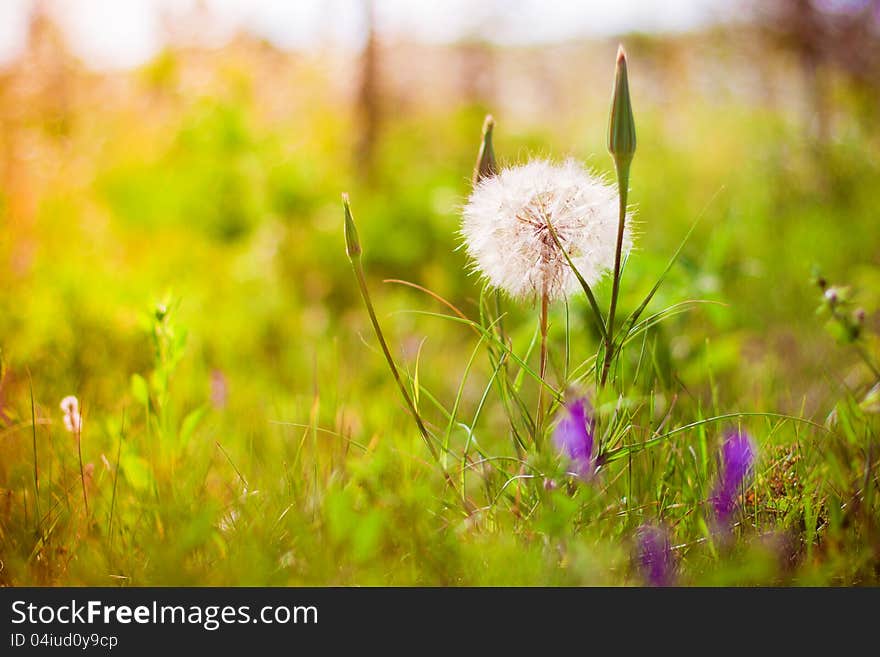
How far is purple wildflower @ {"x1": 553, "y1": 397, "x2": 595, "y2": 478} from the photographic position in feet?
3.70

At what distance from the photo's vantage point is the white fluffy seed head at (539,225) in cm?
116

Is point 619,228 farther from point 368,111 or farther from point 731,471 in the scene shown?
point 368,111

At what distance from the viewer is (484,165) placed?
117 cm

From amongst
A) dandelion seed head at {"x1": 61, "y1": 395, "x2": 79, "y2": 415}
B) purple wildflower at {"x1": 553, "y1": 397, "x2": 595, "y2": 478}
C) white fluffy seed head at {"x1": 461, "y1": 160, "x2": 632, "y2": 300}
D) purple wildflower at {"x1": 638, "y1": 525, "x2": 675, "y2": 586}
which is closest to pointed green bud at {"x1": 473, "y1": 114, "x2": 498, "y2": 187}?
white fluffy seed head at {"x1": 461, "y1": 160, "x2": 632, "y2": 300}

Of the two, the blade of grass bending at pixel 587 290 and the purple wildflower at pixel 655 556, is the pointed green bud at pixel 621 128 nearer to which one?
the blade of grass bending at pixel 587 290

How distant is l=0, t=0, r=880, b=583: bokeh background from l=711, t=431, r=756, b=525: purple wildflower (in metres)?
0.36

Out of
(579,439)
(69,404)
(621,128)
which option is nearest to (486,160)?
(621,128)

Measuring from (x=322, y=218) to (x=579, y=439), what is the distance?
110 inches

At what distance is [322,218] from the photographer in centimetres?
368

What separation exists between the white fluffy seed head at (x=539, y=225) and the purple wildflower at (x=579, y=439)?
20cm

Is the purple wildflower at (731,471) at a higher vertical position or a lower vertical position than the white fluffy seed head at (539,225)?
lower

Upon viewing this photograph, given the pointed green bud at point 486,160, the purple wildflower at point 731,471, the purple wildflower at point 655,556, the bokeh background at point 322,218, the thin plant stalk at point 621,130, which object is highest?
the bokeh background at point 322,218

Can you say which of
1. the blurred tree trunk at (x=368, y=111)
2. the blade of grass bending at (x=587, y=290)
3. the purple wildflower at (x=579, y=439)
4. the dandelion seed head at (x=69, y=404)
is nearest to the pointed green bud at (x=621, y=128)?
the blade of grass bending at (x=587, y=290)

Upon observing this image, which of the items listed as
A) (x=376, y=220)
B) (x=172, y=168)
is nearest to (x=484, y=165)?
(x=376, y=220)
